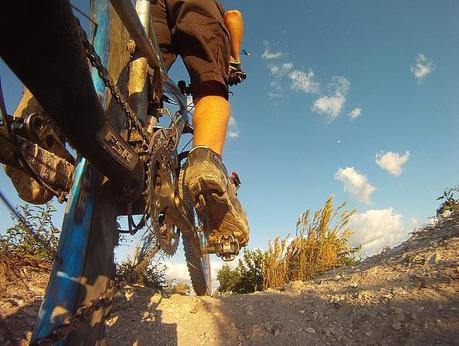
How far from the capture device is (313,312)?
287cm

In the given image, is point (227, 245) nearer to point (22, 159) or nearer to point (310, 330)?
point (22, 159)

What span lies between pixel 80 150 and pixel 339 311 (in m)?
2.41

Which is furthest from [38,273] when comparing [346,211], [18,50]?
[346,211]

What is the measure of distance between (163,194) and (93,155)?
662 millimetres

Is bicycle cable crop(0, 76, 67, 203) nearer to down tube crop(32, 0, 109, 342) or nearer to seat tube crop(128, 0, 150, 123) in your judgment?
down tube crop(32, 0, 109, 342)

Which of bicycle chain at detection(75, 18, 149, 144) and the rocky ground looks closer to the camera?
bicycle chain at detection(75, 18, 149, 144)

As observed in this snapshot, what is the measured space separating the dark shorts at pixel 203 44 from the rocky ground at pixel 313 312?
5.62 feet

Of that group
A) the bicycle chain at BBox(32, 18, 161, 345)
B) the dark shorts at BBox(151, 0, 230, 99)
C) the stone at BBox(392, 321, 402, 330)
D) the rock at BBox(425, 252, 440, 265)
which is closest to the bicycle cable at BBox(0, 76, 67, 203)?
the bicycle chain at BBox(32, 18, 161, 345)

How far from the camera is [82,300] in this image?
3.81 ft

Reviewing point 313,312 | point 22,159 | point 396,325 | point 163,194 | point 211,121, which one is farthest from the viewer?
point 313,312

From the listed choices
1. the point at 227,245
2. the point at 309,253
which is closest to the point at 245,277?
the point at 309,253

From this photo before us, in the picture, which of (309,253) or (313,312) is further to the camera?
(309,253)

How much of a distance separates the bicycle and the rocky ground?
3.31ft

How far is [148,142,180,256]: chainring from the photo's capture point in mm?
1535
